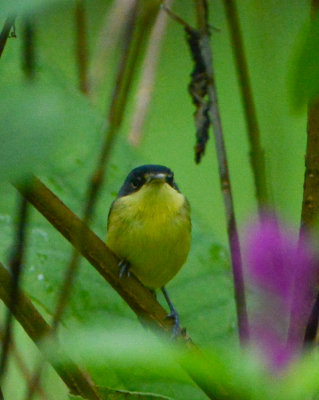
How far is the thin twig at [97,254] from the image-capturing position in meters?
1.16

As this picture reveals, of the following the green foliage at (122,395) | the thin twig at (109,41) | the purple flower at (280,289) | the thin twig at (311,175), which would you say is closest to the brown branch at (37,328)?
the green foliage at (122,395)

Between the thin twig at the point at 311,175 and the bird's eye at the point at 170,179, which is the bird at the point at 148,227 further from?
the thin twig at the point at 311,175

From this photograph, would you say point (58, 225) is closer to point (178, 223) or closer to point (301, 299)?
point (301, 299)

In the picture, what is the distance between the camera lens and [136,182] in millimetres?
2547

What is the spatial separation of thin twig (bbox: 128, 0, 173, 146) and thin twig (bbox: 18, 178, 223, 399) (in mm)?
897

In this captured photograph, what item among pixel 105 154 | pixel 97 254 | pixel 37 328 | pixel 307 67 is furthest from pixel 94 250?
pixel 307 67

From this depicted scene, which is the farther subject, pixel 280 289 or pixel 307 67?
pixel 280 289

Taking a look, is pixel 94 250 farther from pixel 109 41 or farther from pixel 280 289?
pixel 109 41

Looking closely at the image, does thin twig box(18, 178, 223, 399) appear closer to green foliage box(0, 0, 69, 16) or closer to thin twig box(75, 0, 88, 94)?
green foliage box(0, 0, 69, 16)

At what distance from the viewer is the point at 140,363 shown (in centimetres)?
58

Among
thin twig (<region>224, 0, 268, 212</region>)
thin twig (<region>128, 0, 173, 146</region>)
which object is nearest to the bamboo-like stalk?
thin twig (<region>224, 0, 268, 212</region>)

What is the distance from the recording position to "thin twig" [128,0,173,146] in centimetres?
225

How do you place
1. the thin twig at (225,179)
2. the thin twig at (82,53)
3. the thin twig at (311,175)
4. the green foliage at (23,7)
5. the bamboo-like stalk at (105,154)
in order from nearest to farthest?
the green foliage at (23,7), the bamboo-like stalk at (105,154), the thin twig at (311,175), the thin twig at (225,179), the thin twig at (82,53)

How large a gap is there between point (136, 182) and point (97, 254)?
128cm
